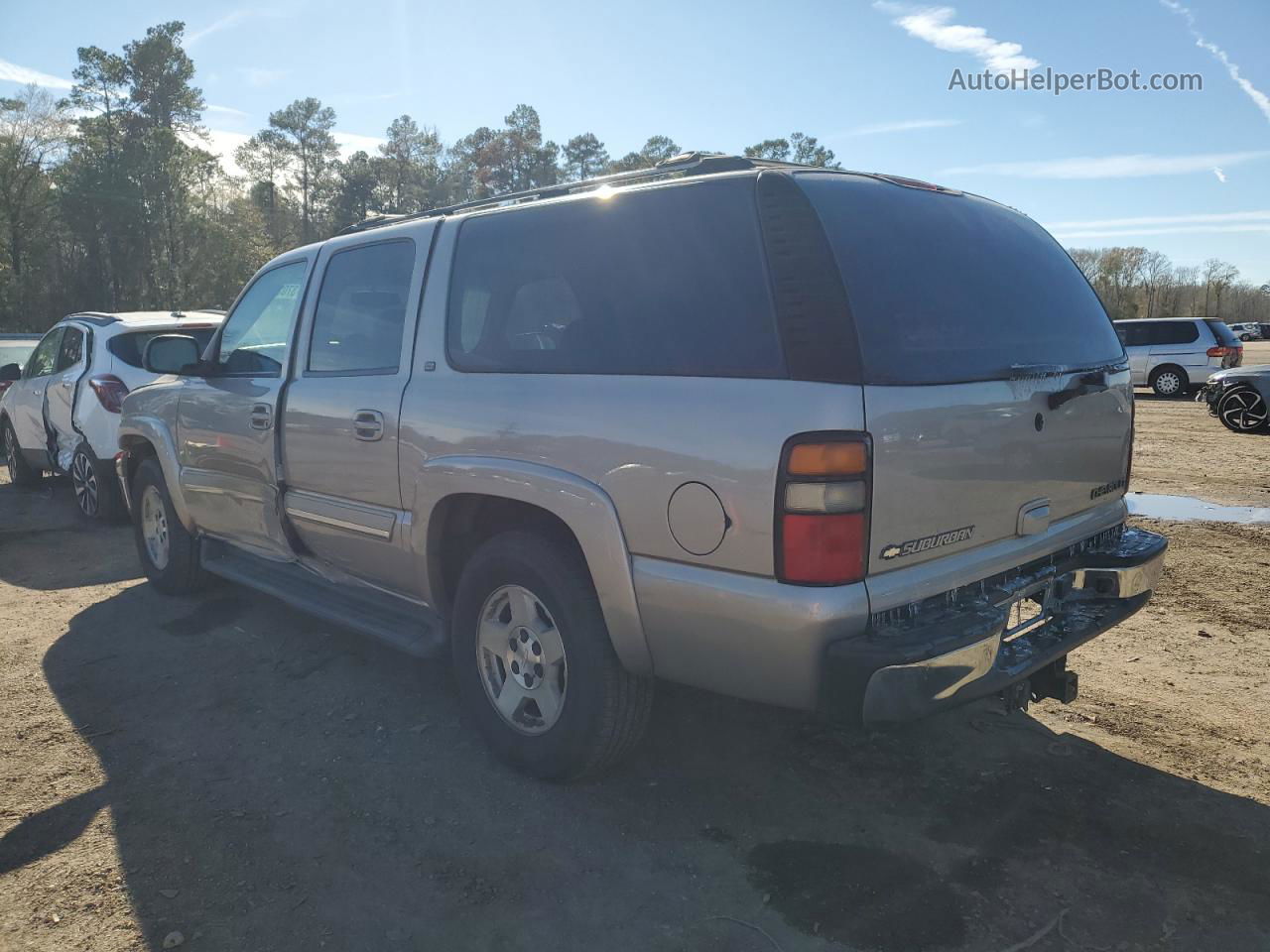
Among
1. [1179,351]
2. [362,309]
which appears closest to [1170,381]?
[1179,351]

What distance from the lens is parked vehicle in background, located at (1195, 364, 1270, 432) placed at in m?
13.3

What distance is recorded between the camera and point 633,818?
10.1ft

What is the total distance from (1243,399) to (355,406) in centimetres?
1420

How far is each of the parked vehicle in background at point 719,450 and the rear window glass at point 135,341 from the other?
14.1 ft

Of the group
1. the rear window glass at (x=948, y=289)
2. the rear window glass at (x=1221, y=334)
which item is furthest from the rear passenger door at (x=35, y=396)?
the rear window glass at (x=1221, y=334)

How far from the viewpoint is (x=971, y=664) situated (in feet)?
8.32

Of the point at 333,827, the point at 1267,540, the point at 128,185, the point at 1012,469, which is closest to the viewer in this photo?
the point at 1012,469

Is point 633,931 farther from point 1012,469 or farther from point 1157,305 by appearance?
point 1157,305

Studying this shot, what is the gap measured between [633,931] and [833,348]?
1.72 meters

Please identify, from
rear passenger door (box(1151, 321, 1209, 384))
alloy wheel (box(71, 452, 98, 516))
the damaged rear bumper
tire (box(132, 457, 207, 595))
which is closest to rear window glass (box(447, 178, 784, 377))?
the damaged rear bumper

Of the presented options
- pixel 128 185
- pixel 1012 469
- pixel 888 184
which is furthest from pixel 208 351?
pixel 128 185

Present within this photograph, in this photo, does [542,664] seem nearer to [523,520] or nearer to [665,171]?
[523,520]

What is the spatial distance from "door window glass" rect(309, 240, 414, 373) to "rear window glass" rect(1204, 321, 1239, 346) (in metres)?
21.5

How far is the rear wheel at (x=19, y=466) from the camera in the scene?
10062 millimetres
